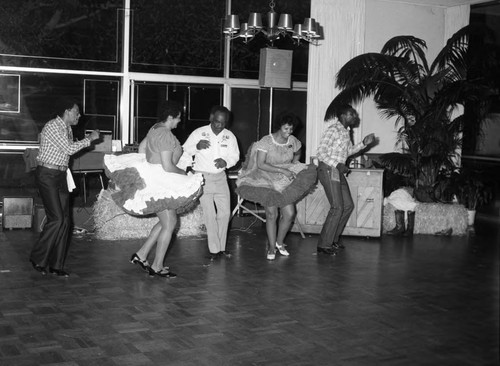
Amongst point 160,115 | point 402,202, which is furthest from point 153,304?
point 402,202

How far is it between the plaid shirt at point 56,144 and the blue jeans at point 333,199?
293 cm

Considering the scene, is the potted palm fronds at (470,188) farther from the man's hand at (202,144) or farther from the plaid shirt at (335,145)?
the man's hand at (202,144)

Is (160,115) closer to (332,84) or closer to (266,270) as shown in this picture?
A: (266,270)

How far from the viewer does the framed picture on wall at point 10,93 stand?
10500 mm

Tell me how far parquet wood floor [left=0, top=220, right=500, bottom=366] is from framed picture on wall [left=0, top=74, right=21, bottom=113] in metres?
2.70

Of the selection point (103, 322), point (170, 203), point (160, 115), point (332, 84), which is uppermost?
point (332, 84)

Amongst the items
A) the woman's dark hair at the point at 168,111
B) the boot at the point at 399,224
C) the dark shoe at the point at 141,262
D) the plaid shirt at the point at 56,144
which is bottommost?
the dark shoe at the point at 141,262

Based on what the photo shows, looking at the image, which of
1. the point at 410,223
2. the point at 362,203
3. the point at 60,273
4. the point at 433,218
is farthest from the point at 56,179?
the point at 433,218

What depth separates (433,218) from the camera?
10227 mm

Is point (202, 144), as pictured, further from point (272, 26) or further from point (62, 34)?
point (62, 34)

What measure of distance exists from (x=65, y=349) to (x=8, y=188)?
21.8ft

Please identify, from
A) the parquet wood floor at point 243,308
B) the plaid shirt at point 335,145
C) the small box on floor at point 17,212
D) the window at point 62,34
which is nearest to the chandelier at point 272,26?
the window at point 62,34

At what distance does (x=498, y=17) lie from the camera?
39.2ft

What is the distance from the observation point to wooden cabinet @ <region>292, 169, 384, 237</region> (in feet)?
31.9
